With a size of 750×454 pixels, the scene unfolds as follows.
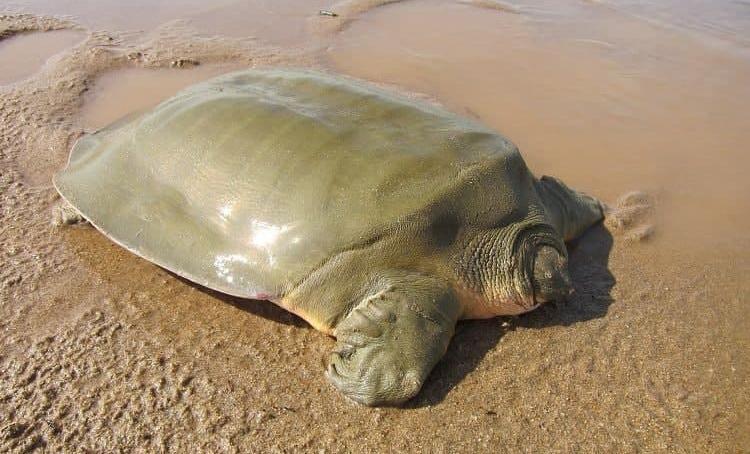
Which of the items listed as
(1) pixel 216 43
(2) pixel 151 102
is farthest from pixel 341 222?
Answer: (1) pixel 216 43

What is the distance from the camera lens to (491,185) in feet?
8.77

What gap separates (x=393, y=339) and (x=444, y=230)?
55 centimetres

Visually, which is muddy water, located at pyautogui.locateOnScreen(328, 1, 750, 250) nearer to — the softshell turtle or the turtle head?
the turtle head

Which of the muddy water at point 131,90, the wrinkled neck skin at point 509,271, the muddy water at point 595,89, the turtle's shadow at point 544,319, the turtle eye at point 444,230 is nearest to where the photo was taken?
the turtle's shadow at point 544,319

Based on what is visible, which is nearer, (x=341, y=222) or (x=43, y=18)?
(x=341, y=222)

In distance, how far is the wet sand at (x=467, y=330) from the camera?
7.27ft

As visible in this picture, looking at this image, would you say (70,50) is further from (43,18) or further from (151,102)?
(151,102)

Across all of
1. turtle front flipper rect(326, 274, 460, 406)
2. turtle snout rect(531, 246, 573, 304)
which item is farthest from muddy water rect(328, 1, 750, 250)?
turtle front flipper rect(326, 274, 460, 406)

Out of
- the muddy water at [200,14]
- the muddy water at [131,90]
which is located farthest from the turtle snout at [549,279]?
the muddy water at [200,14]

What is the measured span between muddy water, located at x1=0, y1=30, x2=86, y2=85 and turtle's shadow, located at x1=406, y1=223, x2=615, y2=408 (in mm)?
4781

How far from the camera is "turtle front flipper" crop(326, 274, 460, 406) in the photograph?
2.28 meters

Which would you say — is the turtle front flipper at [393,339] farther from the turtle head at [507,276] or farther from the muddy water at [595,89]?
the muddy water at [595,89]

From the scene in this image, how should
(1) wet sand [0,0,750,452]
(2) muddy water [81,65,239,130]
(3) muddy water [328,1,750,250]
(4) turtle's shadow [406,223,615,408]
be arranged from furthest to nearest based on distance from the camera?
(2) muddy water [81,65,239,130] → (3) muddy water [328,1,750,250] → (4) turtle's shadow [406,223,615,408] → (1) wet sand [0,0,750,452]

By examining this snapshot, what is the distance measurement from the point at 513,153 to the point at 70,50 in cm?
496
